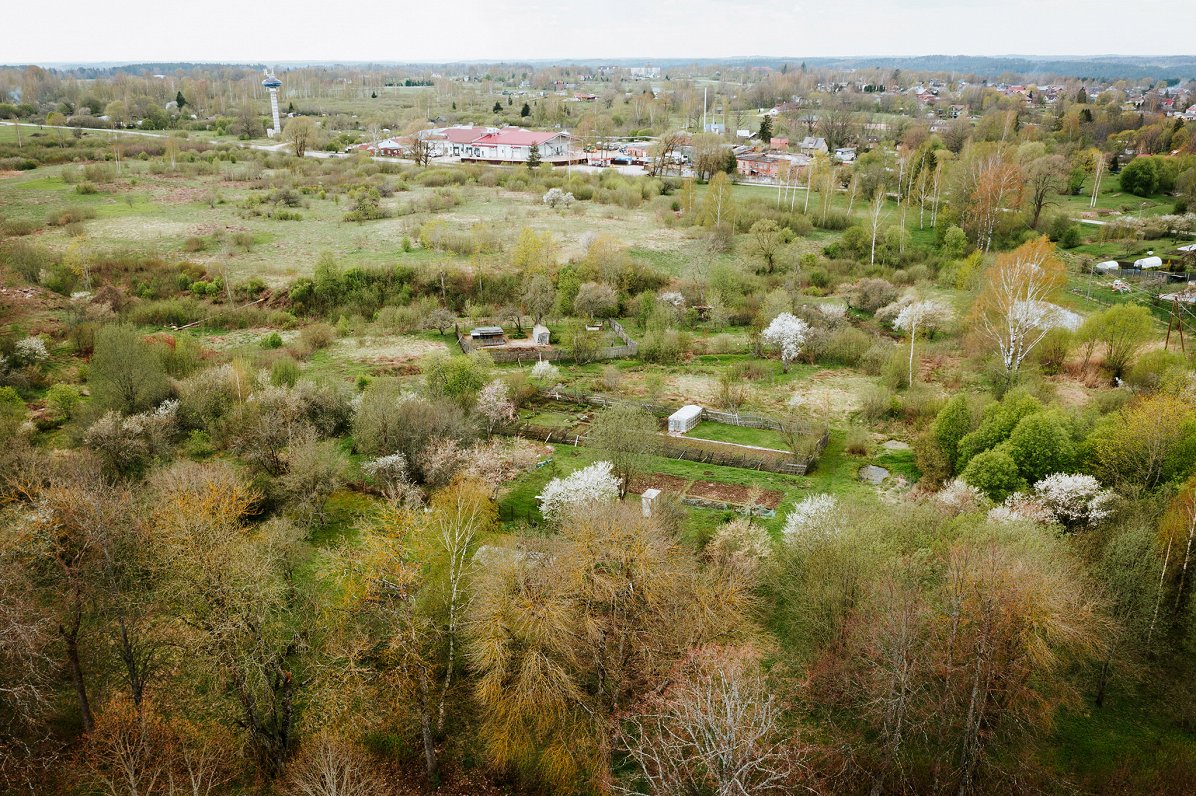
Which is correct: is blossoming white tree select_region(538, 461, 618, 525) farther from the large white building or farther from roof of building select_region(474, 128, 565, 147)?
roof of building select_region(474, 128, 565, 147)

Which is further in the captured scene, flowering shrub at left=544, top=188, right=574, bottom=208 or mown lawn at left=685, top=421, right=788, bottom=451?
flowering shrub at left=544, top=188, right=574, bottom=208

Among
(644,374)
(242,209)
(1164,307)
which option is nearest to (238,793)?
(644,374)

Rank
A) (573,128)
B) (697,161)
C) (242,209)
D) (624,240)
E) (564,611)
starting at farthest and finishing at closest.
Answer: (573,128), (697,161), (242,209), (624,240), (564,611)

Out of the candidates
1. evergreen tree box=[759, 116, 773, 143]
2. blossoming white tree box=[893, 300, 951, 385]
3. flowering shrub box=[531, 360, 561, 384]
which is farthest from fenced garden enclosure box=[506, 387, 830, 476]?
evergreen tree box=[759, 116, 773, 143]

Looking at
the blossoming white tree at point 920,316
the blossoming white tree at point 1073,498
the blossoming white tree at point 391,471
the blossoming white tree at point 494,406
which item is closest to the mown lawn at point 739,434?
the blossoming white tree at point 494,406

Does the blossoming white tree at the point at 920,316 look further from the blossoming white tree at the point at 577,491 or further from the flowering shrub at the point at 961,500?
the blossoming white tree at the point at 577,491

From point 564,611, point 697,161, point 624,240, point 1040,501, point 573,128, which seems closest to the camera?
point 564,611

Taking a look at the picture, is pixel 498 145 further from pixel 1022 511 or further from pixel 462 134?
pixel 1022 511

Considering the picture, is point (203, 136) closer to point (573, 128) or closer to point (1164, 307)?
point (573, 128)
